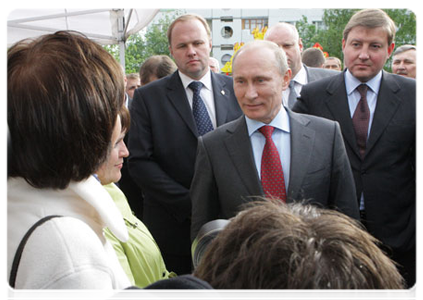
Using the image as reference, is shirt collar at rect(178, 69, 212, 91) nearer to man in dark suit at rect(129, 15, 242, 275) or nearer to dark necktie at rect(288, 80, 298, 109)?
man in dark suit at rect(129, 15, 242, 275)

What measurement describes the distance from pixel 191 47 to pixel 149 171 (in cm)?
96

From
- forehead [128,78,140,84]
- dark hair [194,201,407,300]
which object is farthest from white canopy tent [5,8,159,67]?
dark hair [194,201,407,300]

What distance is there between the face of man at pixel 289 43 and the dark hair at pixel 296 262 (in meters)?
3.60

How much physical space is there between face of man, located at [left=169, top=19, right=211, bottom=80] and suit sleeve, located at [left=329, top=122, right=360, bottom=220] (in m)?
1.28

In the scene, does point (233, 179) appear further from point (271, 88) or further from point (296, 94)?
point (296, 94)

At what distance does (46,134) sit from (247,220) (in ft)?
1.81

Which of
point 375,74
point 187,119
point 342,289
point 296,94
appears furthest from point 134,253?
point 296,94

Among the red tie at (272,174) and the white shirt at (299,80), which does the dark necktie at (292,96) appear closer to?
the white shirt at (299,80)

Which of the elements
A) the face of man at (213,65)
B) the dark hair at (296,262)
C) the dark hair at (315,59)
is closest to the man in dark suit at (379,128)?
the dark hair at (296,262)

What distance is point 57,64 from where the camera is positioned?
1207 millimetres

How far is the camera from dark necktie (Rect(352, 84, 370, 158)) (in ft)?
9.96

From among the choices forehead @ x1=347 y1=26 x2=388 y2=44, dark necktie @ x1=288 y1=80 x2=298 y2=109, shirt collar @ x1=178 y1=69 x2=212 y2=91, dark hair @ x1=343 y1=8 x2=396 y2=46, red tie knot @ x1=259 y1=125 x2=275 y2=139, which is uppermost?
dark hair @ x1=343 y1=8 x2=396 y2=46

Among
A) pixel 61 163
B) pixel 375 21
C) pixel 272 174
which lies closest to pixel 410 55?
pixel 375 21

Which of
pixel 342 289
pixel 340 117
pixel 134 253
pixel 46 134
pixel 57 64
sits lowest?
pixel 134 253
